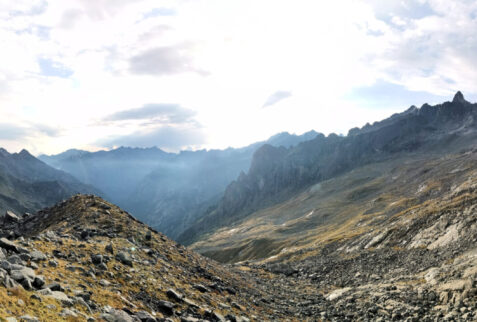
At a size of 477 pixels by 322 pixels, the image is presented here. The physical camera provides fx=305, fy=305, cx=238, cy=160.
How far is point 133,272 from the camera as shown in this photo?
21922 mm

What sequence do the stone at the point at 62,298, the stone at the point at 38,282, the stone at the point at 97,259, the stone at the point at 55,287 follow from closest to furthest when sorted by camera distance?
the stone at the point at 62,298 < the stone at the point at 38,282 < the stone at the point at 55,287 < the stone at the point at 97,259

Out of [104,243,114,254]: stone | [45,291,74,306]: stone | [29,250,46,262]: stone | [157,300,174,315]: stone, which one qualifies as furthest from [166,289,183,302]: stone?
[29,250,46,262]: stone

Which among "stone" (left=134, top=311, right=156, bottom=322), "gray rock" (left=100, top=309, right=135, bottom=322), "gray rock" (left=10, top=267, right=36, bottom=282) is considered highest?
"gray rock" (left=10, top=267, right=36, bottom=282)

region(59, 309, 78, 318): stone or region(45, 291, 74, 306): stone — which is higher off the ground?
region(45, 291, 74, 306): stone

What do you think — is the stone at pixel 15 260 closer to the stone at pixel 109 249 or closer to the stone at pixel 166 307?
the stone at pixel 109 249

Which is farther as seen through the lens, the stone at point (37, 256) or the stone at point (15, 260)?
the stone at point (37, 256)

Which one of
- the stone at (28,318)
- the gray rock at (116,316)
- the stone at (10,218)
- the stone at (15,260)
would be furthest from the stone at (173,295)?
the stone at (10,218)

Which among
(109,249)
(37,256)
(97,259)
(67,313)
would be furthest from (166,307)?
(37,256)

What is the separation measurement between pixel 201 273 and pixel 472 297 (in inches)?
903

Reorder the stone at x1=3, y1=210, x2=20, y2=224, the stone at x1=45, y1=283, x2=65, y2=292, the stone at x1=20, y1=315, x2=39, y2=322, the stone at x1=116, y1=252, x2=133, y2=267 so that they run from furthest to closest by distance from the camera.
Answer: the stone at x1=3, y1=210, x2=20, y2=224 → the stone at x1=116, y1=252, x2=133, y2=267 → the stone at x1=45, y1=283, x2=65, y2=292 → the stone at x1=20, y1=315, x2=39, y2=322

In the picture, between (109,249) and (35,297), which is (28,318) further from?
(109,249)

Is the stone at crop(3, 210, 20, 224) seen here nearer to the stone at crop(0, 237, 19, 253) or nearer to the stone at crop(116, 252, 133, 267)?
the stone at crop(116, 252, 133, 267)

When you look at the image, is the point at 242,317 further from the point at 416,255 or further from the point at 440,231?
the point at 440,231

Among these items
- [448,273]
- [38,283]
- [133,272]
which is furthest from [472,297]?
[38,283]
